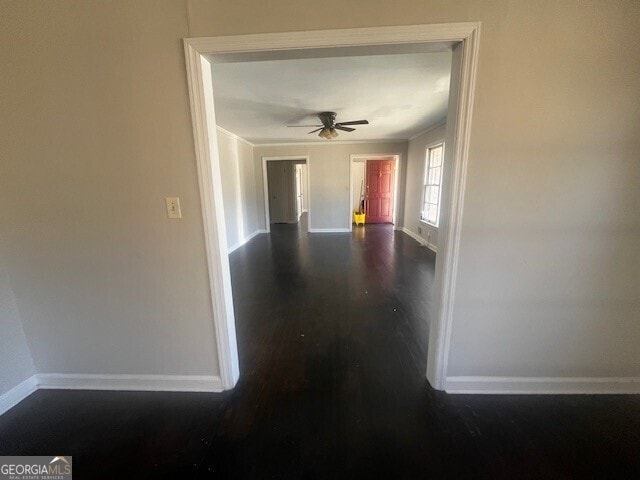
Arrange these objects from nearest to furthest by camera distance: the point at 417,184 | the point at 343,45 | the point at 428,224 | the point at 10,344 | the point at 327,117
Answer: the point at 343,45
the point at 10,344
the point at 327,117
the point at 428,224
the point at 417,184

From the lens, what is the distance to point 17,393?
1.50m

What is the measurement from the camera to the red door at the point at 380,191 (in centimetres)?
714

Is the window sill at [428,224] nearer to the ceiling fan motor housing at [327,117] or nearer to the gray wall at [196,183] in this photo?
the ceiling fan motor housing at [327,117]

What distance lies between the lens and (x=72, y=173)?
51.4 inches

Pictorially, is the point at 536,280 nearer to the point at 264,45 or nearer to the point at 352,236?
the point at 264,45

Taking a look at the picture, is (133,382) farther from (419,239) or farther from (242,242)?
(419,239)

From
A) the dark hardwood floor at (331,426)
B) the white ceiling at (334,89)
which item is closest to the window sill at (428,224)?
the white ceiling at (334,89)

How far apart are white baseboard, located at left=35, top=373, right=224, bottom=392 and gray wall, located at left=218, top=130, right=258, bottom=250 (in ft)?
10.9

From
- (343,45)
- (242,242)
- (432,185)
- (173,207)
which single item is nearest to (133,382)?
(173,207)

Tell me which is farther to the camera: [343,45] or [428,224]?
[428,224]

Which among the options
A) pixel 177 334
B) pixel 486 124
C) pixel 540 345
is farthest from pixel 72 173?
pixel 540 345

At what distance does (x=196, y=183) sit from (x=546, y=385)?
7.98 feet

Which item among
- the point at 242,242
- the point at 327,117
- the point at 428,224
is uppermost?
the point at 327,117

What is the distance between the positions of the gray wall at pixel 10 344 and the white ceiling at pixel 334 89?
73.0 inches
